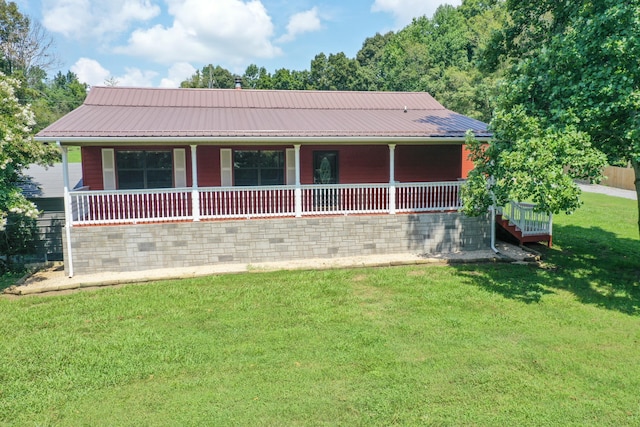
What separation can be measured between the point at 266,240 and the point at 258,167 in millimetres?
3313

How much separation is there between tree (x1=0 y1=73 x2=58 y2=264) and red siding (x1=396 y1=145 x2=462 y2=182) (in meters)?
9.90

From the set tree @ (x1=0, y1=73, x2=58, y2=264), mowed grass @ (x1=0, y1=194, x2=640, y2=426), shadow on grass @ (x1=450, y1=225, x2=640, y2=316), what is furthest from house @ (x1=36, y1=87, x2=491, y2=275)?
shadow on grass @ (x1=450, y1=225, x2=640, y2=316)

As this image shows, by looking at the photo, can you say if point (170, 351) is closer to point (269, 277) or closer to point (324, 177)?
point (269, 277)

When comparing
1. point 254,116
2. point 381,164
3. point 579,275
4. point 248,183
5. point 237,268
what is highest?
point 254,116

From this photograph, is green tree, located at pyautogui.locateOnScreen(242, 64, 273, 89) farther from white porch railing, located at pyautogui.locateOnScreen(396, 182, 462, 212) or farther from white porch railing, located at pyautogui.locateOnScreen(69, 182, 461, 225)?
white porch railing, located at pyautogui.locateOnScreen(396, 182, 462, 212)

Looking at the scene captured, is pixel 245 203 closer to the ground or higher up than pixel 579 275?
higher up

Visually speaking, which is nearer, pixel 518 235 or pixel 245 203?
pixel 245 203

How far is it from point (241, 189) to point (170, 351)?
5405 millimetres

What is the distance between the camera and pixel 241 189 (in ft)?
36.3

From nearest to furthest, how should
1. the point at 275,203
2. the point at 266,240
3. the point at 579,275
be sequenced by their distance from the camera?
the point at 579,275, the point at 266,240, the point at 275,203

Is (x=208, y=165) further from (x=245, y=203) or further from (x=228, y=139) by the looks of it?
(x=228, y=139)

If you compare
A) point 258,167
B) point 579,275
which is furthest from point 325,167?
point 579,275

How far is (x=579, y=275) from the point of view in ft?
32.9

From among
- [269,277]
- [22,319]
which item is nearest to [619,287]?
[269,277]
